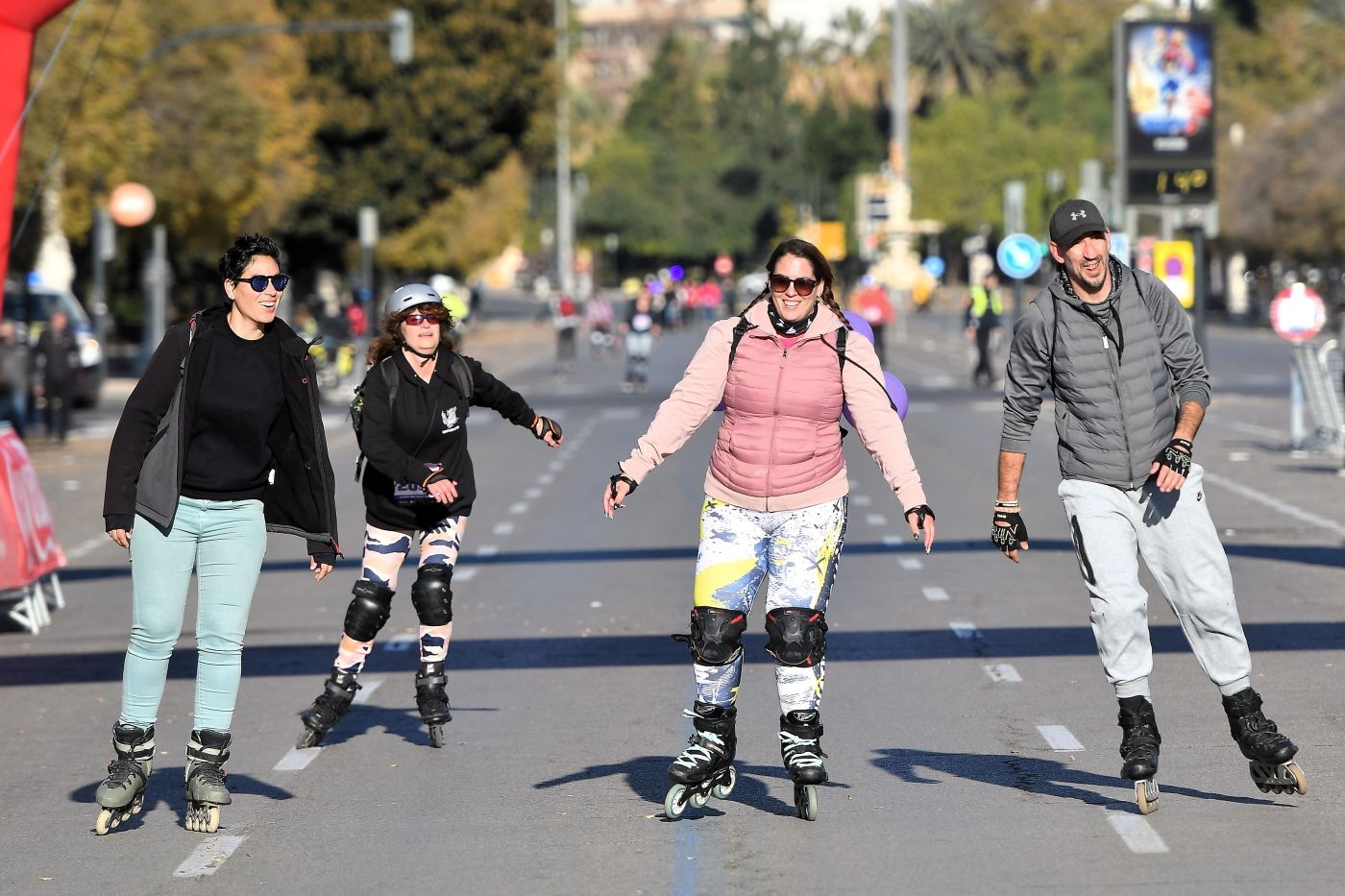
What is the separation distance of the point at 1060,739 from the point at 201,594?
3178 mm

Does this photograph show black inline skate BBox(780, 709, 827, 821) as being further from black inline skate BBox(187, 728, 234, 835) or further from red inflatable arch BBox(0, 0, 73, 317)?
red inflatable arch BBox(0, 0, 73, 317)

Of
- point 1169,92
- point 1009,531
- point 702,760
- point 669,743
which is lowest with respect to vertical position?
point 669,743

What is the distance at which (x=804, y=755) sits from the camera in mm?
7055

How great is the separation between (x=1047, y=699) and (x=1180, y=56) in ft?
94.4

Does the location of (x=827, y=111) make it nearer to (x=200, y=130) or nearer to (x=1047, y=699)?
(x=200, y=130)

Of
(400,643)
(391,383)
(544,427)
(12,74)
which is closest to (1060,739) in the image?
(544,427)

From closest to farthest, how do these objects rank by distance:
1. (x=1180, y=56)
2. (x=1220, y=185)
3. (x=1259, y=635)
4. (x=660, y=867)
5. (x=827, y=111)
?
(x=660, y=867) → (x=1259, y=635) → (x=1180, y=56) → (x=1220, y=185) → (x=827, y=111)

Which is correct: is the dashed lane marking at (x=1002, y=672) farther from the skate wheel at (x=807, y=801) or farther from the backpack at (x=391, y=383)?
the skate wheel at (x=807, y=801)

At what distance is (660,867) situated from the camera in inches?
259

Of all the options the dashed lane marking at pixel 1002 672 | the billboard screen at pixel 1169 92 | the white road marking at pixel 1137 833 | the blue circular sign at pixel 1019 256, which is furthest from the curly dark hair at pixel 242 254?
the billboard screen at pixel 1169 92

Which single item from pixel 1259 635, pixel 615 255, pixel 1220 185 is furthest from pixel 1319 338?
pixel 615 255

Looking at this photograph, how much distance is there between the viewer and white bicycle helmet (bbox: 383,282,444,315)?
864cm

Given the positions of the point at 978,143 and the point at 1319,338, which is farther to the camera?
the point at 978,143

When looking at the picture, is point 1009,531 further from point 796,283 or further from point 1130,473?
point 796,283
